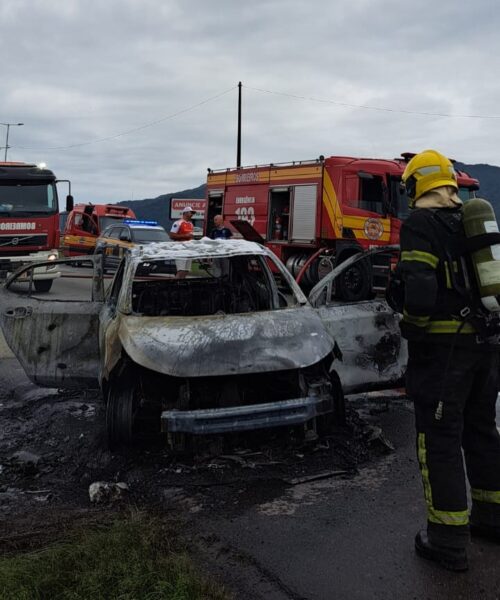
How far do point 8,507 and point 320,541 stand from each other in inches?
72.7

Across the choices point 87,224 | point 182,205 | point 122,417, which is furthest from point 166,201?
point 122,417

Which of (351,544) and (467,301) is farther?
(351,544)

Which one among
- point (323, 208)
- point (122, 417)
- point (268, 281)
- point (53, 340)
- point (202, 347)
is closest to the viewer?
point (202, 347)

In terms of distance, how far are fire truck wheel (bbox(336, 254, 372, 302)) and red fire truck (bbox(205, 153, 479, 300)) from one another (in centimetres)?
586

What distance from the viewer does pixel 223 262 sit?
251 inches

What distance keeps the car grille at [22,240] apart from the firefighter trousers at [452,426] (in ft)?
38.5

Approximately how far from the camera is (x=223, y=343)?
4.10 meters

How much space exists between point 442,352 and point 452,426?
0.35 metres

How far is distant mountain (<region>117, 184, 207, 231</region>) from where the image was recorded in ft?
154

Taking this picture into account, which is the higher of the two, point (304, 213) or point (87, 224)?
point (304, 213)

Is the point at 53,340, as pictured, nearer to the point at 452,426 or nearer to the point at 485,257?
the point at 452,426

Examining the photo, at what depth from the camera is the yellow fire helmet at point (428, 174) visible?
3.10 meters

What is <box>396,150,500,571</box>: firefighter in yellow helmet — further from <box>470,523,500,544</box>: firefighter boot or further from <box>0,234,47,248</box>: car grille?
<box>0,234,47,248</box>: car grille

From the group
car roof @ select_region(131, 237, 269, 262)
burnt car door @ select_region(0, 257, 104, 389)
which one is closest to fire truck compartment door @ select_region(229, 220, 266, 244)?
car roof @ select_region(131, 237, 269, 262)
